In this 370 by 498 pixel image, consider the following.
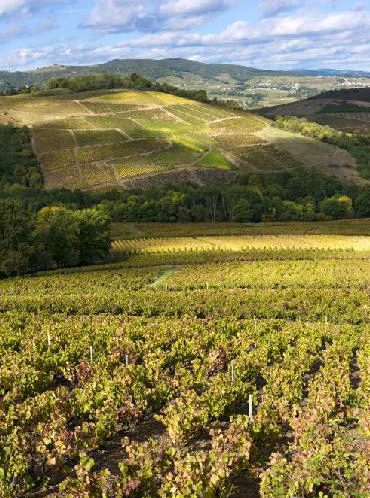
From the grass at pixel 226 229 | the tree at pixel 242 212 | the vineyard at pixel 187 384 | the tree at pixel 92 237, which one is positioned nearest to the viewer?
the vineyard at pixel 187 384

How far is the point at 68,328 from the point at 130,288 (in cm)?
2096

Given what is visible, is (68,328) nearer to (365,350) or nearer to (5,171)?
(365,350)

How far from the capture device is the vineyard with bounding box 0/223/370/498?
1736cm

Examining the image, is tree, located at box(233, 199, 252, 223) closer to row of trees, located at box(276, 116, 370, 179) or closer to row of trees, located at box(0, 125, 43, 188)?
row of trees, located at box(0, 125, 43, 188)

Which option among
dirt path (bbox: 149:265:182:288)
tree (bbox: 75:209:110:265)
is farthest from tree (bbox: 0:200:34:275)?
dirt path (bbox: 149:265:182:288)

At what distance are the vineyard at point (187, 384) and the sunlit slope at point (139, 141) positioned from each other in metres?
80.3

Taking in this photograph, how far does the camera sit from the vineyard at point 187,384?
57.0 ft

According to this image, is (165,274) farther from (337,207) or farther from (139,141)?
(139,141)

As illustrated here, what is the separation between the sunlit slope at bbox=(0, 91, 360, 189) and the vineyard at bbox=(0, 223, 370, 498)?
263 feet

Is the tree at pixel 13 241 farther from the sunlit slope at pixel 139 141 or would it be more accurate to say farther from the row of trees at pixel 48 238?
the sunlit slope at pixel 139 141

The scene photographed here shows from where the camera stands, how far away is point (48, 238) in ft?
254

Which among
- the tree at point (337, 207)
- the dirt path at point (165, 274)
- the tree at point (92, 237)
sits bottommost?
the tree at point (337, 207)

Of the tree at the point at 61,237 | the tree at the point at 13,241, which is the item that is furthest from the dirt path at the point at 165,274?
the tree at the point at 13,241

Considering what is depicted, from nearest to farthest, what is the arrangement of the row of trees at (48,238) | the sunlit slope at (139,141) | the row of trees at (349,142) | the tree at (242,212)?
the row of trees at (48,238), the tree at (242,212), the sunlit slope at (139,141), the row of trees at (349,142)
